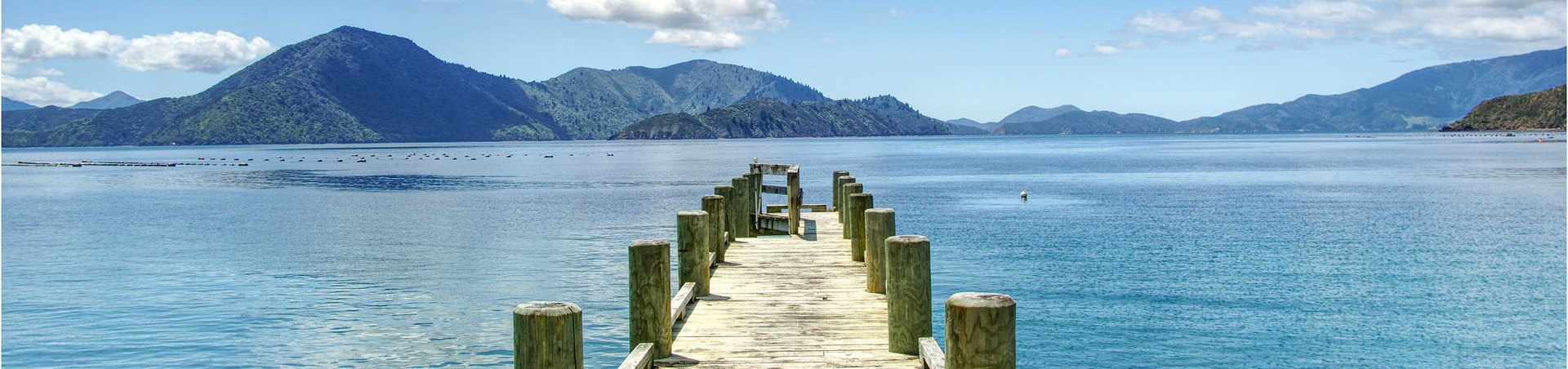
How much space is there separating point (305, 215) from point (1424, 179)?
63.8 metres

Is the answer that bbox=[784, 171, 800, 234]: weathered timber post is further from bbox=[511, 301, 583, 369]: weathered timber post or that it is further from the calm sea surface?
bbox=[511, 301, 583, 369]: weathered timber post

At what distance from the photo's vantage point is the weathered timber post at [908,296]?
9.77m

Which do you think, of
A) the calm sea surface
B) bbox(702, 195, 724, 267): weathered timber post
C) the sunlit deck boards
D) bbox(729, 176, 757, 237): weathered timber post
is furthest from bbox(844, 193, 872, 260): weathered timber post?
bbox(729, 176, 757, 237): weathered timber post

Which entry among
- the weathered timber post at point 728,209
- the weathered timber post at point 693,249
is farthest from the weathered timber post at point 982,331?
the weathered timber post at point 728,209

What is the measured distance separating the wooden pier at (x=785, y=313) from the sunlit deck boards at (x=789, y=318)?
2 centimetres

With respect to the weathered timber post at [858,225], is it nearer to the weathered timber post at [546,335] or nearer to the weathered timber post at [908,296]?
the weathered timber post at [908,296]

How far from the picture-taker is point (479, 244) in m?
34.2

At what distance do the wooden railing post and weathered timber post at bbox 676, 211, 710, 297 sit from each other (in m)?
3.24

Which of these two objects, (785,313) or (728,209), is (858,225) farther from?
(785,313)

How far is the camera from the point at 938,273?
26547 mm

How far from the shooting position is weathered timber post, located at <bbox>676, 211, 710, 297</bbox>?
1263 centimetres

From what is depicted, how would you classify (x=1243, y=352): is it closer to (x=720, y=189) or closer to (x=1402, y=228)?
(x=720, y=189)

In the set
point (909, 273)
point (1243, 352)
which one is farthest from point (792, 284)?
point (1243, 352)

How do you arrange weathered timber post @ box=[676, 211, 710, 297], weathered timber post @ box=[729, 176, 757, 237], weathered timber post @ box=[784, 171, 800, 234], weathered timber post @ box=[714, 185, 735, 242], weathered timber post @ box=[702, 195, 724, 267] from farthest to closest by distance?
weathered timber post @ box=[784, 171, 800, 234], weathered timber post @ box=[729, 176, 757, 237], weathered timber post @ box=[714, 185, 735, 242], weathered timber post @ box=[702, 195, 724, 267], weathered timber post @ box=[676, 211, 710, 297]
